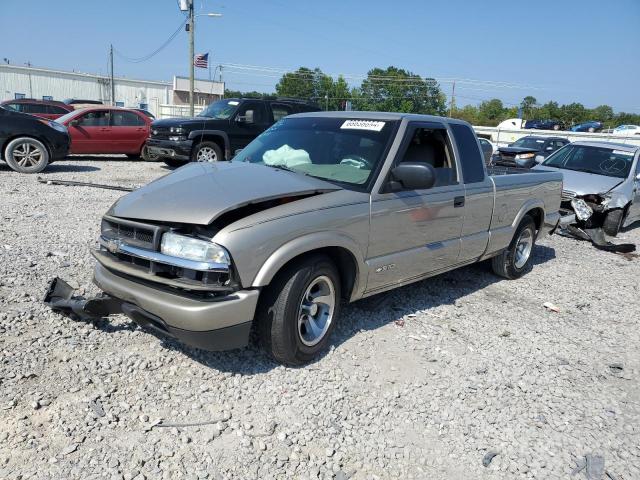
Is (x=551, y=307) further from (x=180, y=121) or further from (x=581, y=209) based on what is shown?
(x=180, y=121)

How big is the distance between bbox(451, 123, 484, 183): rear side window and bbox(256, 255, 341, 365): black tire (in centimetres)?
212

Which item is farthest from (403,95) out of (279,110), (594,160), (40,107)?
(594,160)

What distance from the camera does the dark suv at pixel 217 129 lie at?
12336mm

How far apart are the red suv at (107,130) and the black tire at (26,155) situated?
2.44 meters

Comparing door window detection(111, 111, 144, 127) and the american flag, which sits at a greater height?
the american flag

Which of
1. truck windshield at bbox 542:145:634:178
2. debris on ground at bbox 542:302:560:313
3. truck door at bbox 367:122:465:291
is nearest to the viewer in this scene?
truck door at bbox 367:122:465:291

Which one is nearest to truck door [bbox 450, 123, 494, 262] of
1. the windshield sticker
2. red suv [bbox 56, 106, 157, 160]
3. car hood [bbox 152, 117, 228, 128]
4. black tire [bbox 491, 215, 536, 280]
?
black tire [bbox 491, 215, 536, 280]

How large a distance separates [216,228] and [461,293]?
3.40 m

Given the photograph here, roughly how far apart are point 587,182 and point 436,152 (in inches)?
241

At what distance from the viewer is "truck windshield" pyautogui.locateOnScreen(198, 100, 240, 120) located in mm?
12962

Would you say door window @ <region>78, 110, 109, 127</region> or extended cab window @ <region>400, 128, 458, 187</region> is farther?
door window @ <region>78, 110, 109, 127</region>

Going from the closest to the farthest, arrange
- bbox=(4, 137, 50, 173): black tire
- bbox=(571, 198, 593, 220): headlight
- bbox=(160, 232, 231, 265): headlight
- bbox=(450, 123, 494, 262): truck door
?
bbox=(160, 232, 231, 265): headlight → bbox=(450, 123, 494, 262): truck door → bbox=(571, 198, 593, 220): headlight → bbox=(4, 137, 50, 173): black tire

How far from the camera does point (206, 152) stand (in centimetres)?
1262

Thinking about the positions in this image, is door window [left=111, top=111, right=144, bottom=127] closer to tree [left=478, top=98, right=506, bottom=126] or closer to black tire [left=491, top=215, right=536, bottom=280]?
black tire [left=491, top=215, right=536, bottom=280]
